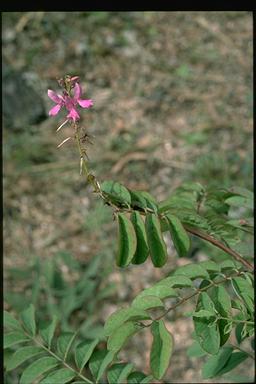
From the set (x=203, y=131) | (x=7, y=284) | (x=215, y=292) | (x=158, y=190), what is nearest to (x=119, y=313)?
(x=215, y=292)

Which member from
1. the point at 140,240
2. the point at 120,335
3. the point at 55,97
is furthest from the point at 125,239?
the point at 55,97

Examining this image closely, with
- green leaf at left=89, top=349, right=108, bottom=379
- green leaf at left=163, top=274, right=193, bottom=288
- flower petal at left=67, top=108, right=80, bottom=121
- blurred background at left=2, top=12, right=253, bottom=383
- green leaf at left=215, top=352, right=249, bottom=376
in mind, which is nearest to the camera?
flower petal at left=67, top=108, right=80, bottom=121

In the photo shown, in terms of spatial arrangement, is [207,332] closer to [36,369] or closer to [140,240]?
[140,240]

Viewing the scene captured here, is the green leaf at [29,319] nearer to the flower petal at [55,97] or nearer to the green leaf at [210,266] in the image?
the green leaf at [210,266]

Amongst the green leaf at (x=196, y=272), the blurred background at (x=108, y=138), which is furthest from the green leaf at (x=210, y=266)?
the blurred background at (x=108, y=138)

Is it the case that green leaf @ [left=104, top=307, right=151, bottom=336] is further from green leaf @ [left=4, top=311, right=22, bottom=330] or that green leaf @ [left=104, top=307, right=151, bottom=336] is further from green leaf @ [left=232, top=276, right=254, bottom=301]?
green leaf @ [left=4, top=311, right=22, bottom=330]

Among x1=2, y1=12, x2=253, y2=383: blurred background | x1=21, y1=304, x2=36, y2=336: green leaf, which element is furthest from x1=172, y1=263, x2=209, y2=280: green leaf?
x1=2, y1=12, x2=253, y2=383: blurred background
